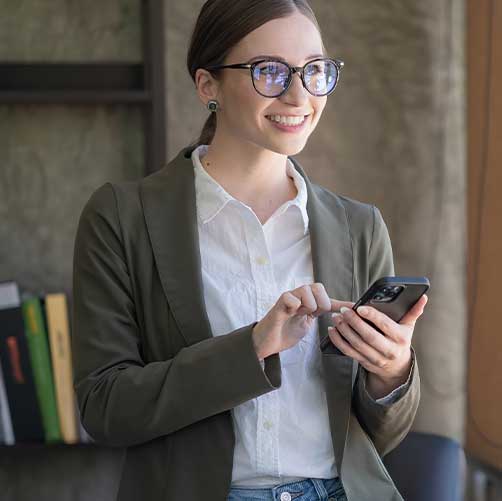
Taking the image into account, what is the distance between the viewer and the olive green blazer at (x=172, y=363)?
1275mm

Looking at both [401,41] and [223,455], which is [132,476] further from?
[401,41]

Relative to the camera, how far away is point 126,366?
133 cm

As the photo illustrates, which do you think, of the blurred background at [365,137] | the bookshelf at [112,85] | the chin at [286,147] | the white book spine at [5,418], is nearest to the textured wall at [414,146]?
the blurred background at [365,137]

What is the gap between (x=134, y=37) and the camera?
9.02ft

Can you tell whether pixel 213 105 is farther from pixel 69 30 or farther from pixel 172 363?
pixel 69 30

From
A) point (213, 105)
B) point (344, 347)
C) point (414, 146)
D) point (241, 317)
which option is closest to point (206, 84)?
point (213, 105)

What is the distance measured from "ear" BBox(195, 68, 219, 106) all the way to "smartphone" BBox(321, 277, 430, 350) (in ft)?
1.41

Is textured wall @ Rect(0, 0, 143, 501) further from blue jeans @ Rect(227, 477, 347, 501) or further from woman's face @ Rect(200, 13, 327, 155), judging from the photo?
blue jeans @ Rect(227, 477, 347, 501)

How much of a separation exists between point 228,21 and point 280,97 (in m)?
0.15

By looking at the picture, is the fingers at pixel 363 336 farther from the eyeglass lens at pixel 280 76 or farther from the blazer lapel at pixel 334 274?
the eyeglass lens at pixel 280 76

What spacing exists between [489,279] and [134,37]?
1.24 meters

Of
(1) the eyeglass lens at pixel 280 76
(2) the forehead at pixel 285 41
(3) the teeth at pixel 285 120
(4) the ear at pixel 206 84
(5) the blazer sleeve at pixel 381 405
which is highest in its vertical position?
(2) the forehead at pixel 285 41

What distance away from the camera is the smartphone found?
1197mm

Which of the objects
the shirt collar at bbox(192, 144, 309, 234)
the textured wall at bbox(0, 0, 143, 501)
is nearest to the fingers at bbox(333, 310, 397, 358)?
the shirt collar at bbox(192, 144, 309, 234)
